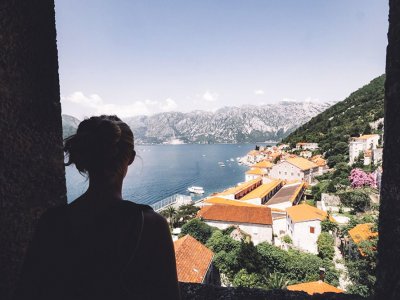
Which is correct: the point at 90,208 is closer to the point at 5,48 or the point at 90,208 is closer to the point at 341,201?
the point at 5,48

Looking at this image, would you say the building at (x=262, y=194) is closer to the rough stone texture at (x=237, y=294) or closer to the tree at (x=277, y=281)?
the tree at (x=277, y=281)

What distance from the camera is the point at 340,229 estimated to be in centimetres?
2447

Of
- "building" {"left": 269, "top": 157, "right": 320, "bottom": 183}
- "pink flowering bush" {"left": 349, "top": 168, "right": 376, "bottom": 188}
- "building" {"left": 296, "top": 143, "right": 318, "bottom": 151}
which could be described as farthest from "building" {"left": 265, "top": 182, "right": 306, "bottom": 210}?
"building" {"left": 296, "top": 143, "right": 318, "bottom": 151}

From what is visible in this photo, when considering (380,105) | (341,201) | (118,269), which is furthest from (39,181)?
(380,105)

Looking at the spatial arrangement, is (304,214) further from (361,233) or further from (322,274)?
(322,274)

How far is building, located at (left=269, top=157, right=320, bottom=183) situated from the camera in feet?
174

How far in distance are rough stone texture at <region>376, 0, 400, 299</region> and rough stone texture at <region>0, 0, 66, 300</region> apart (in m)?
2.03

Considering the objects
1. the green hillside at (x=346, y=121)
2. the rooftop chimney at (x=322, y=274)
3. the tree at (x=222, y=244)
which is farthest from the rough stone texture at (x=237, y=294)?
the green hillside at (x=346, y=121)

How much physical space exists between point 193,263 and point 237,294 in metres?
14.7

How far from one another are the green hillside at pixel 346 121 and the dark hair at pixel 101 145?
68862mm

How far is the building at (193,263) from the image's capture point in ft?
49.3

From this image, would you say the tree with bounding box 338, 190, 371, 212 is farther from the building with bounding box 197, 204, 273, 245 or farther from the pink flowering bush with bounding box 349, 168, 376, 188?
the building with bounding box 197, 204, 273, 245

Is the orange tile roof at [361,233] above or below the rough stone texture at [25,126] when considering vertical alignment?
below

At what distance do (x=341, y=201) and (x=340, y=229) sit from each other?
10472 millimetres
